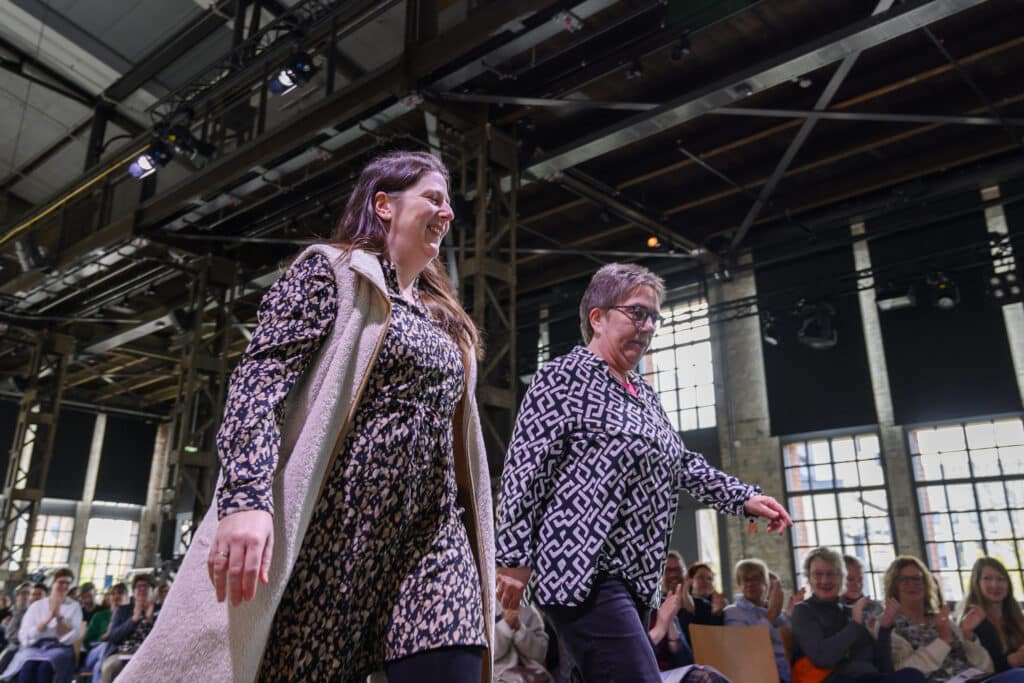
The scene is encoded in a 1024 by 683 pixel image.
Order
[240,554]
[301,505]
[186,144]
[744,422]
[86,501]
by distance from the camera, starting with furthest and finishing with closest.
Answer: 1. [86,501]
2. [744,422]
3. [186,144]
4. [301,505]
5. [240,554]

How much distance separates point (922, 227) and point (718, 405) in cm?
377

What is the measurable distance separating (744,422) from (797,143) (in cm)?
496

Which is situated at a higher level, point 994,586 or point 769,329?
point 769,329

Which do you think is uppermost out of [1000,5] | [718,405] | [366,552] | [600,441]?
[1000,5]

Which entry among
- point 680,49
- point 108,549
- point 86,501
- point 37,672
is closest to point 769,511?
point 680,49

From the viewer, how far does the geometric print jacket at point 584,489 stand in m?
1.98

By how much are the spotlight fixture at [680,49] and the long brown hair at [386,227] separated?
5787 mm

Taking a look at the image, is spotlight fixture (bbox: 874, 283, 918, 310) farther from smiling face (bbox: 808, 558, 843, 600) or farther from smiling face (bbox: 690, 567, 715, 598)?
smiling face (bbox: 808, 558, 843, 600)

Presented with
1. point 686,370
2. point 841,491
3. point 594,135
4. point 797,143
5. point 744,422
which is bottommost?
point 841,491

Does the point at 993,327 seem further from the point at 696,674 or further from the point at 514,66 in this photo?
the point at 696,674

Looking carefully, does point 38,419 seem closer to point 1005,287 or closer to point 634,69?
point 634,69

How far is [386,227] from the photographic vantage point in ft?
5.37

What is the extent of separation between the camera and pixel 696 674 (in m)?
2.18

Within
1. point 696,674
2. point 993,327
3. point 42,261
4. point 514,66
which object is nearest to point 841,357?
point 993,327
